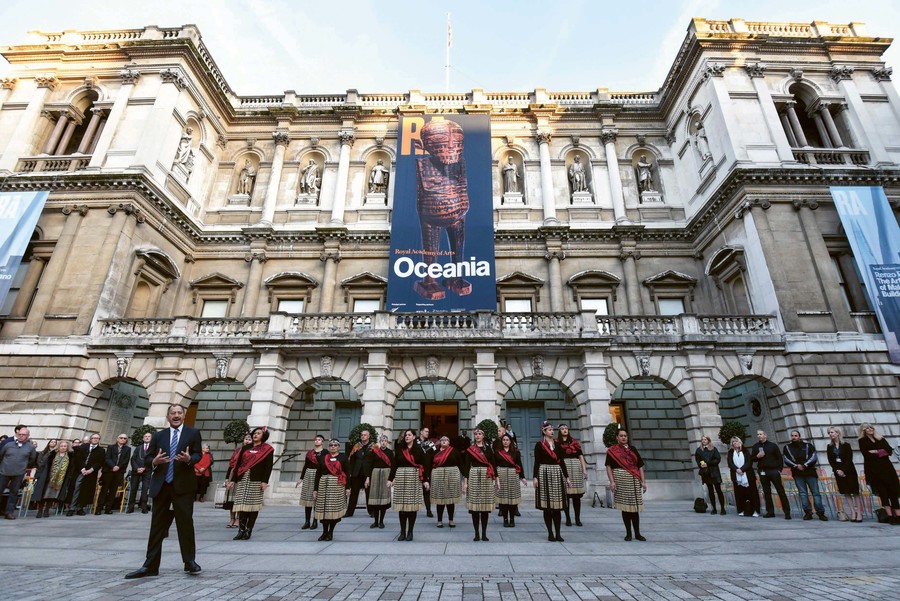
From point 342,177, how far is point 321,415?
12747 mm

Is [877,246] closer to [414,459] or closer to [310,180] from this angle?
[414,459]

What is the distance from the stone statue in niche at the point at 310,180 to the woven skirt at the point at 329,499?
19068 millimetres

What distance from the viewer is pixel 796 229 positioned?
17.9 meters

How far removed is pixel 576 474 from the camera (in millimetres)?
10133

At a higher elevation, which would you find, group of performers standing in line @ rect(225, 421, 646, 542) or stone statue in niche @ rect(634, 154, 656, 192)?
stone statue in niche @ rect(634, 154, 656, 192)

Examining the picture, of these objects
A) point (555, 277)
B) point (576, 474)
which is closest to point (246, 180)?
point (555, 277)

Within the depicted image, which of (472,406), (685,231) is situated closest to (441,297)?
(472,406)

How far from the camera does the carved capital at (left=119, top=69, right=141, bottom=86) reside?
71.1 feet

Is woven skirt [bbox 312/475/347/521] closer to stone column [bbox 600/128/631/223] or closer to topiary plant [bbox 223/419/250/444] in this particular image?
topiary plant [bbox 223/419/250/444]

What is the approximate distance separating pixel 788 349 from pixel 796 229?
5.28m

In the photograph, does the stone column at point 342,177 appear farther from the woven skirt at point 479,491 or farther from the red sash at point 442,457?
the woven skirt at point 479,491

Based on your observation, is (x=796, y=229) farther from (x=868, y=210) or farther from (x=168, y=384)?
(x=168, y=384)

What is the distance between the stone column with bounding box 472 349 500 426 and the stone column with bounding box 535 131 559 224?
9.53 metres

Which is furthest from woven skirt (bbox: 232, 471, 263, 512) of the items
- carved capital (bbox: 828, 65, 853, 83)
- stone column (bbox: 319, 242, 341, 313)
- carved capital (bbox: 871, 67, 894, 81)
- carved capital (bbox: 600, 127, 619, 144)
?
carved capital (bbox: 871, 67, 894, 81)
